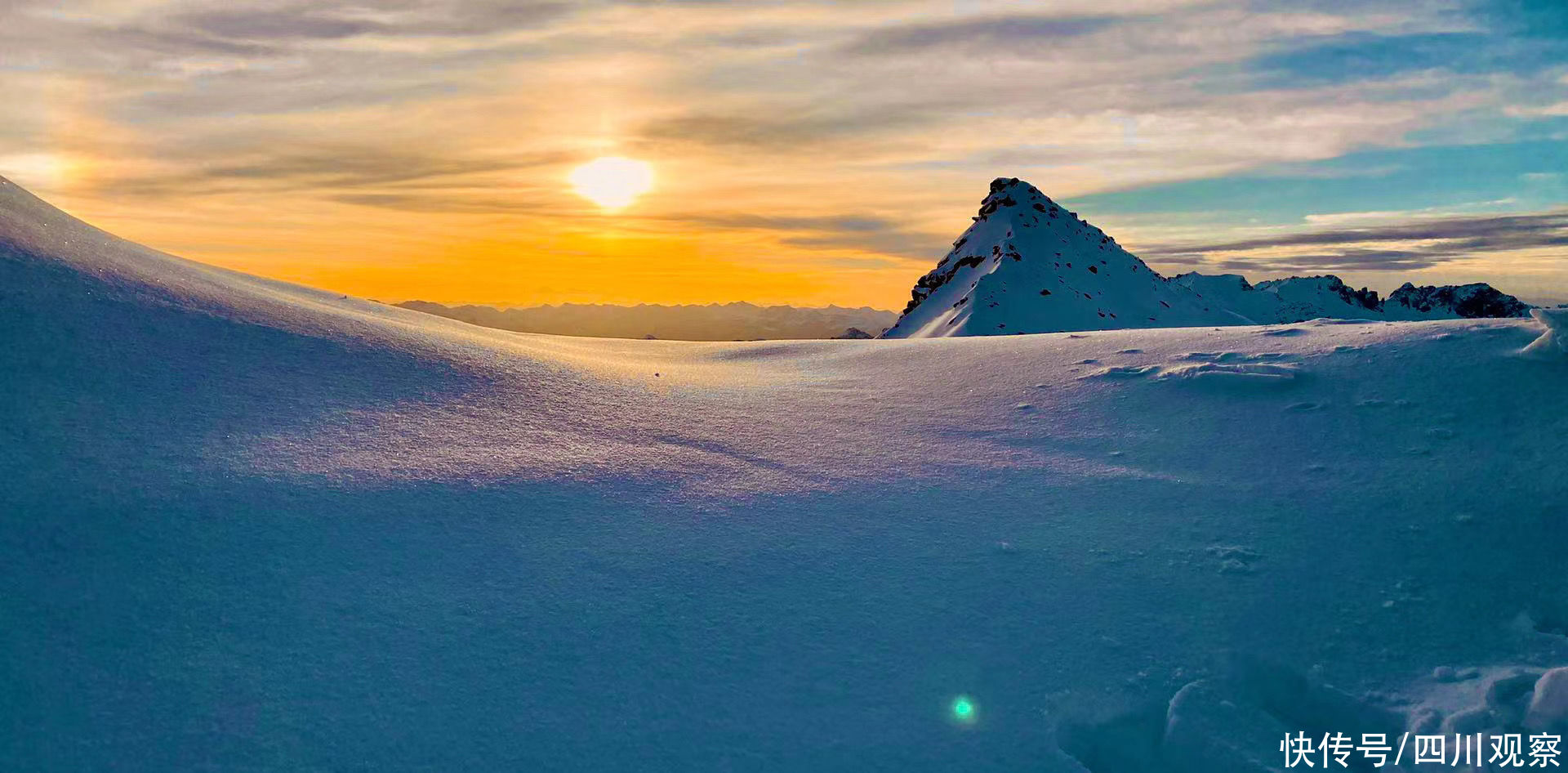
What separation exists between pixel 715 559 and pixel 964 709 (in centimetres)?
155

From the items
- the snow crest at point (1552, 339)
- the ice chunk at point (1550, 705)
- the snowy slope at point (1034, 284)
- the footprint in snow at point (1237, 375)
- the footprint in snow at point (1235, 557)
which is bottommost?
the ice chunk at point (1550, 705)

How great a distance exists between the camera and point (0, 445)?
464cm

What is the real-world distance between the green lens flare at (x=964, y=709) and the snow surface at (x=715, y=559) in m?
0.03

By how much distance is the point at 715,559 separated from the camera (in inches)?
180

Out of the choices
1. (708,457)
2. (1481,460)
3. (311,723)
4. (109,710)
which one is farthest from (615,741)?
(1481,460)

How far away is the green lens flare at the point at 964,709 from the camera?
3670mm

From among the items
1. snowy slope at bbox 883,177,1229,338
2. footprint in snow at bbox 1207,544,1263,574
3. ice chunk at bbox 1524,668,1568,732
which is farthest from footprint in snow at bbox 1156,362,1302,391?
snowy slope at bbox 883,177,1229,338

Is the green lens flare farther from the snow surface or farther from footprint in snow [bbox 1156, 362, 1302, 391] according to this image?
footprint in snow [bbox 1156, 362, 1302, 391]

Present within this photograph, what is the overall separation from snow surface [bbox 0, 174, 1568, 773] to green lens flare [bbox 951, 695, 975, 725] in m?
0.03

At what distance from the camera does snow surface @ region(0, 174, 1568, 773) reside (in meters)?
3.51

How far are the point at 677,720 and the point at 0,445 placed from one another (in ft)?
14.0

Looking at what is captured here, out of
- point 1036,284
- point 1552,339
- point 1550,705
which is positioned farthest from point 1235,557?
point 1036,284

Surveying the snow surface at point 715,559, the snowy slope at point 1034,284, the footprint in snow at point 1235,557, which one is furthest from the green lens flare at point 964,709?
the snowy slope at point 1034,284

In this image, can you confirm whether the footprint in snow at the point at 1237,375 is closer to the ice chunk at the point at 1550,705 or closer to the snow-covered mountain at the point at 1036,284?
the ice chunk at the point at 1550,705
